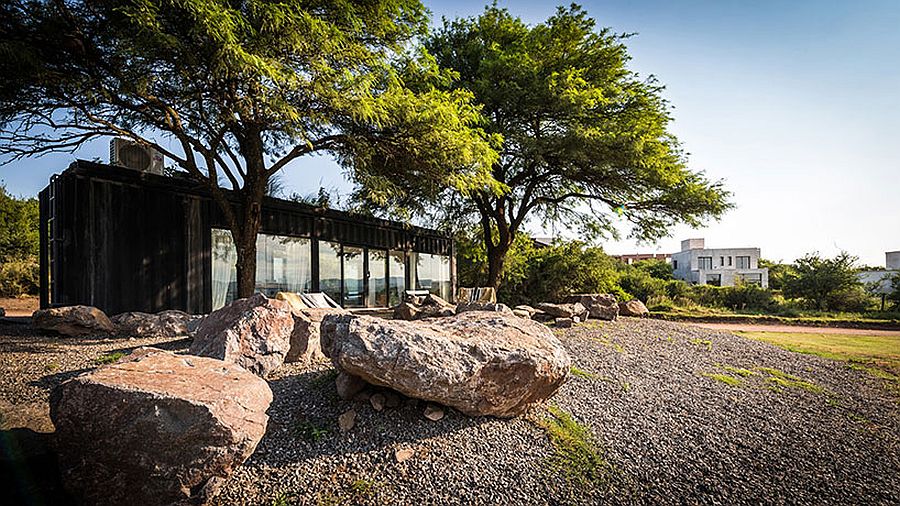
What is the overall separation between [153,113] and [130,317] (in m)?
3.52

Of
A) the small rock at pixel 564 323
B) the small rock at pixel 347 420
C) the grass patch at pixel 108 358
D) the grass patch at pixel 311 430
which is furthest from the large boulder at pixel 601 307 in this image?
the grass patch at pixel 108 358

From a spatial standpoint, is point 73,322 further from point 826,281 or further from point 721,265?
point 721,265

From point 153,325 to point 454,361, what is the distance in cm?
538

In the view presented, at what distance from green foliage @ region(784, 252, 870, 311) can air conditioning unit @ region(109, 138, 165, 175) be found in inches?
856

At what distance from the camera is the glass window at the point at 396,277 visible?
1400 centimetres

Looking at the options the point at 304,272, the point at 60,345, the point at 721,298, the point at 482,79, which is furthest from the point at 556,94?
the point at 721,298

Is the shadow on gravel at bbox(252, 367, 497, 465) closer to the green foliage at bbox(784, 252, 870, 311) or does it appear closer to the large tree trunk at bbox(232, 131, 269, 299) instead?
the large tree trunk at bbox(232, 131, 269, 299)

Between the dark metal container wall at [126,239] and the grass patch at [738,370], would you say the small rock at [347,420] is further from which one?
the dark metal container wall at [126,239]

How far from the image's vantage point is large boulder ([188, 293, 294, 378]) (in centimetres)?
436

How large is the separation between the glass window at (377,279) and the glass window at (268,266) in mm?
2312

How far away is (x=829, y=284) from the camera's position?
17.1 m

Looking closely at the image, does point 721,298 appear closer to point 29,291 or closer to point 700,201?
point 700,201

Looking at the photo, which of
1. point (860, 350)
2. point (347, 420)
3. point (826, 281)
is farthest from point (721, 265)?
point (347, 420)

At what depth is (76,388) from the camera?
2.60 m
